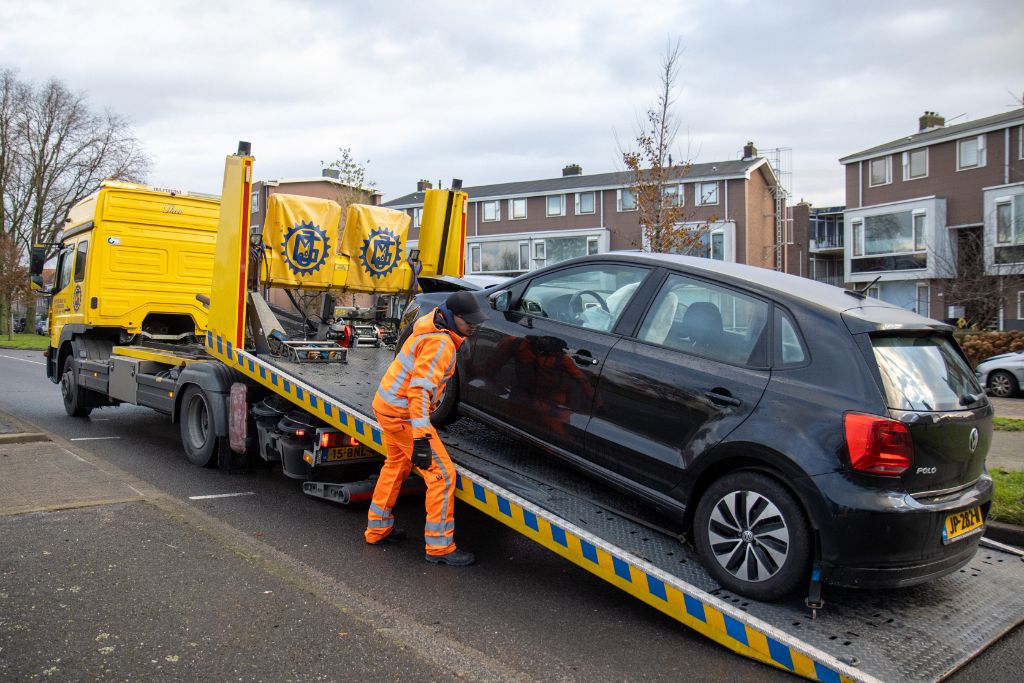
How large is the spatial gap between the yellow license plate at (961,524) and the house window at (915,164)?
3677cm

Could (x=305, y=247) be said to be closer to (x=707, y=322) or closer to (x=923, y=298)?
(x=707, y=322)

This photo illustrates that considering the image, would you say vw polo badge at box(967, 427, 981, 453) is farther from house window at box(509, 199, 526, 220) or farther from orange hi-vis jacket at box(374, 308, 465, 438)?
house window at box(509, 199, 526, 220)

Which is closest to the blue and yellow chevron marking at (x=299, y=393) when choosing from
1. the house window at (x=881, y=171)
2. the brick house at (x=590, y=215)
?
the brick house at (x=590, y=215)

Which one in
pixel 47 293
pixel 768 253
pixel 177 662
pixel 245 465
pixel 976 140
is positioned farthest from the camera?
pixel 768 253

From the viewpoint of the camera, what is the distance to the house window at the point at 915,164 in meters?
36.0

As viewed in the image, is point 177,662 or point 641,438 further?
point 641,438

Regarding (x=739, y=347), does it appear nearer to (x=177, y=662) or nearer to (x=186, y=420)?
(x=177, y=662)

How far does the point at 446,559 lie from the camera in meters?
5.05

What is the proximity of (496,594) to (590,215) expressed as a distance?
4237 cm

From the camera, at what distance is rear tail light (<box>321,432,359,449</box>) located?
6.21m

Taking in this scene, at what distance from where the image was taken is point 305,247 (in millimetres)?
7930

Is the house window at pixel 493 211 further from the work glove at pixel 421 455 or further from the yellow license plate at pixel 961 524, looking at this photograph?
the yellow license plate at pixel 961 524

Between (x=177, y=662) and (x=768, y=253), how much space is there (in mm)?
43684

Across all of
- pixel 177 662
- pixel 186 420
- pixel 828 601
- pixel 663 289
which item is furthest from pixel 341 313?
pixel 828 601
